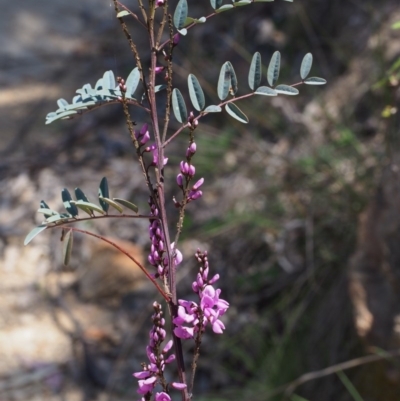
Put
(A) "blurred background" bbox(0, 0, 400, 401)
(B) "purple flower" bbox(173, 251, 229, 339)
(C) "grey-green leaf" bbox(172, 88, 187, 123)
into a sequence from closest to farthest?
(B) "purple flower" bbox(173, 251, 229, 339), (C) "grey-green leaf" bbox(172, 88, 187, 123), (A) "blurred background" bbox(0, 0, 400, 401)

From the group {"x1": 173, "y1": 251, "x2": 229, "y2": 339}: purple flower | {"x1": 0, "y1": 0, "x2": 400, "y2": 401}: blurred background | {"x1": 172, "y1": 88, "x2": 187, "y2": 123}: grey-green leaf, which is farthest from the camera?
{"x1": 0, "y1": 0, "x2": 400, "y2": 401}: blurred background

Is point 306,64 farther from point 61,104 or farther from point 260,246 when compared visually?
point 260,246

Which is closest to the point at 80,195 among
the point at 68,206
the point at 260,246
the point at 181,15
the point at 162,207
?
the point at 68,206

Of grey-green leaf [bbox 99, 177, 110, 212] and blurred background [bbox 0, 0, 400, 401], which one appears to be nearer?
grey-green leaf [bbox 99, 177, 110, 212]

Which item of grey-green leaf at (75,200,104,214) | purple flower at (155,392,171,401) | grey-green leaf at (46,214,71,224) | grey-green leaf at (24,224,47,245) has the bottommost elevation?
purple flower at (155,392,171,401)

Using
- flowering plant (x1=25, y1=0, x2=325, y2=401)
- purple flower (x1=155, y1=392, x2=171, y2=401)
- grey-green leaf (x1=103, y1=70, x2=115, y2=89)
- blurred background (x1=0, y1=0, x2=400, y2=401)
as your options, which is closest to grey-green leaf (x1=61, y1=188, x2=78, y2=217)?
flowering plant (x1=25, y1=0, x2=325, y2=401)

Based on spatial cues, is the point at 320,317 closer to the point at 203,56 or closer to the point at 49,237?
the point at 49,237

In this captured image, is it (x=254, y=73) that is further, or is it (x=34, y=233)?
(x=254, y=73)

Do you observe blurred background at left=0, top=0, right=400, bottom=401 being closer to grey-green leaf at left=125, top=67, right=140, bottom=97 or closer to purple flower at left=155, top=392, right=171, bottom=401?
grey-green leaf at left=125, top=67, right=140, bottom=97
